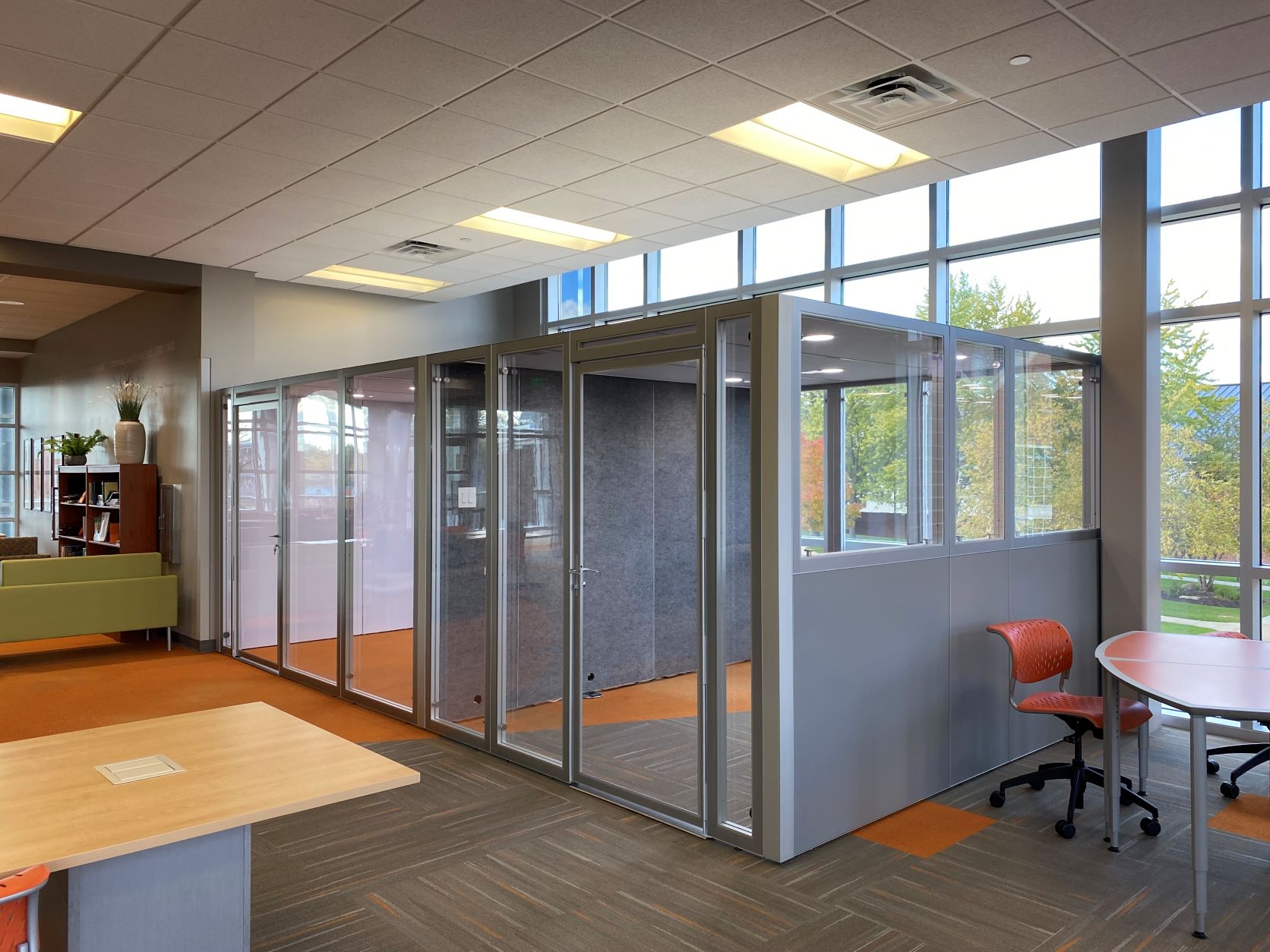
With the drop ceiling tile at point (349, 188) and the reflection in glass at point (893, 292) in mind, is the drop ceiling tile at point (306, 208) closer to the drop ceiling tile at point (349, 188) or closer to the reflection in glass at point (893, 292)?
the drop ceiling tile at point (349, 188)

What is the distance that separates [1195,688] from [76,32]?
513cm

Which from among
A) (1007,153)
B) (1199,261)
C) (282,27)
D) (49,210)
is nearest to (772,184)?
(1007,153)

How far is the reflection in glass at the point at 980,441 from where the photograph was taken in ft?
15.8

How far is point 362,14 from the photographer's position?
12.1 feet

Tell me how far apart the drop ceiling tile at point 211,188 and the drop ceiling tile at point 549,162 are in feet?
5.23

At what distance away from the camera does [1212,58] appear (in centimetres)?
397

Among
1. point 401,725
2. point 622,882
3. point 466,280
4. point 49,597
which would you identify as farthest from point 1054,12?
point 49,597

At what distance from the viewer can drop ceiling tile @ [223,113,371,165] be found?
4852 mm

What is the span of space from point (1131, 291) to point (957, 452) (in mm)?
2105

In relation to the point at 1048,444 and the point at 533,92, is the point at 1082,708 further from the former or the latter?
the point at 533,92

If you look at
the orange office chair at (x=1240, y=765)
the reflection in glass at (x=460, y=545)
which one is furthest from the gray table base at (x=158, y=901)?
the orange office chair at (x=1240, y=765)

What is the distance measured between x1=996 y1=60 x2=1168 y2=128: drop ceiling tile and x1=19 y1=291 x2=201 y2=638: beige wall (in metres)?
6.88

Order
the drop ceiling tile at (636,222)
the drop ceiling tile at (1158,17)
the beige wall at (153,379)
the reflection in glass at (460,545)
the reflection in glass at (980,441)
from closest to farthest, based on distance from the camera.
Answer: the drop ceiling tile at (1158,17), the reflection in glass at (980,441), the reflection in glass at (460,545), the drop ceiling tile at (636,222), the beige wall at (153,379)

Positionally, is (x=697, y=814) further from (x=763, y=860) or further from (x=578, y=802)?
(x=578, y=802)
